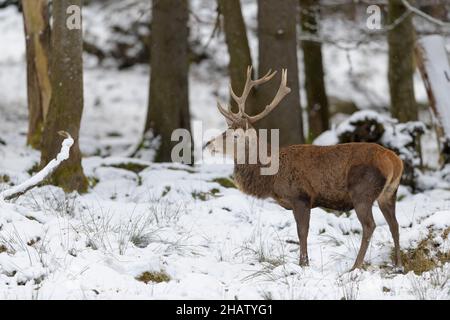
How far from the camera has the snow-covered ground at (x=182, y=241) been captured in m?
5.62

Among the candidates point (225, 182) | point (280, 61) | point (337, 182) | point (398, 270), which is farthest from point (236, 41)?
point (398, 270)

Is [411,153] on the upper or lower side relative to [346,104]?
lower

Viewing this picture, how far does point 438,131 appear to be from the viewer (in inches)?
445

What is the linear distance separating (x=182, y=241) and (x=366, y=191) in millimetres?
1826

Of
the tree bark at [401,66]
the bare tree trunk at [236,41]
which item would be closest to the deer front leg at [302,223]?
the bare tree trunk at [236,41]

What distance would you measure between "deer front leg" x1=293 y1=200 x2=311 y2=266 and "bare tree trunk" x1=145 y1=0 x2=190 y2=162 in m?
4.80

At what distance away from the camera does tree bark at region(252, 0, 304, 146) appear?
10.5 m

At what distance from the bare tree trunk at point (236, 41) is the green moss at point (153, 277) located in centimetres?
541

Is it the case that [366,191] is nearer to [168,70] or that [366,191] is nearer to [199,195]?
[199,195]

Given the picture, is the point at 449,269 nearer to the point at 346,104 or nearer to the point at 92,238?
the point at 92,238

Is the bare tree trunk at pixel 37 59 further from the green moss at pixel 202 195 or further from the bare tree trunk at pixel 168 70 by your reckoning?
the green moss at pixel 202 195
